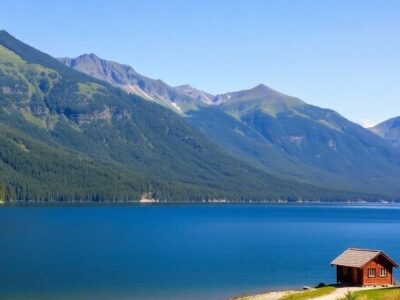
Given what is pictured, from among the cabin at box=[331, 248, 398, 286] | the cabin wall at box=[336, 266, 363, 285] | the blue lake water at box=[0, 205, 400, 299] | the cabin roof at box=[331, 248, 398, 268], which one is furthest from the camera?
the blue lake water at box=[0, 205, 400, 299]

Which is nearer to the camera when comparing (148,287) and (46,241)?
(148,287)

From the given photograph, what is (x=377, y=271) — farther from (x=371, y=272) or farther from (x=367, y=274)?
(x=367, y=274)

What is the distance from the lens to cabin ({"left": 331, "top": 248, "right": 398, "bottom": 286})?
267 ft

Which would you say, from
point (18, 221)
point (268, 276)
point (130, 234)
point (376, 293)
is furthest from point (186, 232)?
point (376, 293)

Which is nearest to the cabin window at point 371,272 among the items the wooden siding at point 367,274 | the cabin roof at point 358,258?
the wooden siding at point 367,274

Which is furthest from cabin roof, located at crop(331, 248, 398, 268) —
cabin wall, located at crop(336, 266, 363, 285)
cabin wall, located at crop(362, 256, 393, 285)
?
cabin wall, located at crop(336, 266, 363, 285)

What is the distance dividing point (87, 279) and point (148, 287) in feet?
30.7

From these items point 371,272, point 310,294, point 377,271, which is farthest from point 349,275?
point 310,294

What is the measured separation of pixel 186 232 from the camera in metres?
179

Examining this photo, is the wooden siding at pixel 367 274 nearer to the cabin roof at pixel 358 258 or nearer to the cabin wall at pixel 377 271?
the cabin wall at pixel 377 271

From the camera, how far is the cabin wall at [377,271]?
267ft

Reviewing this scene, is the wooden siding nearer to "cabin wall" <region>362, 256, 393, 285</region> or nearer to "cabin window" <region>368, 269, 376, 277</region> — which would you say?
"cabin wall" <region>362, 256, 393, 285</region>

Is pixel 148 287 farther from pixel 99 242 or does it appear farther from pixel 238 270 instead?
pixel 99 242

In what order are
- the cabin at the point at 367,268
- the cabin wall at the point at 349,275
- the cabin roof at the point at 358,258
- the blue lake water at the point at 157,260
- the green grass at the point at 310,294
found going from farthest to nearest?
1. the blue lake water at the point at 157,260
2. the cabin wall at the point at 349,275
3. the cabin roof at the point at 358,258
4. the cabin at the point at 367,268
5. the green grass at the point at 310,294
